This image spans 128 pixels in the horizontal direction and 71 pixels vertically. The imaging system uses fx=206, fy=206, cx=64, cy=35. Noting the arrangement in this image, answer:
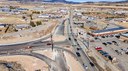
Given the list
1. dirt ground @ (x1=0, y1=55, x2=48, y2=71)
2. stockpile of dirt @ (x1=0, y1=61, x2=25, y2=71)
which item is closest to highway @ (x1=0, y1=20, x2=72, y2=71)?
dirt ground @ (x1=0, y1=55, x2=48, y2=71)

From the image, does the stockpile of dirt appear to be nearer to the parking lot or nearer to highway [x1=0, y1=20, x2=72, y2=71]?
highway [x1=0, y1=20, x2=72, y2=71]

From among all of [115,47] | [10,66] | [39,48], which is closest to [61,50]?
[39,48]

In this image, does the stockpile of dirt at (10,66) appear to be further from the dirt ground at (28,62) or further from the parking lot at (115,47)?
the parking lot at (115,47)

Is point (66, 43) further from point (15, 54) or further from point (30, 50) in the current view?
point (15, 54)

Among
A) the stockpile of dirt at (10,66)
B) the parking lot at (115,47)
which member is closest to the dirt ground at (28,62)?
the stockpile of dirt at (10,66)

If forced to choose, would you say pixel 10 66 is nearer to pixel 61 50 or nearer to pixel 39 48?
pixel 39 48

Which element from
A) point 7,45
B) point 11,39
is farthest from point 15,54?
point 11,39
